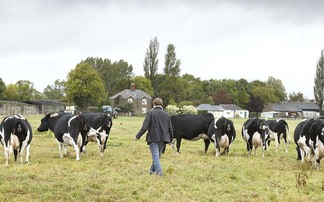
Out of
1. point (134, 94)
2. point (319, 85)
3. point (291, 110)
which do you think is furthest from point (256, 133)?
point (291, 110)

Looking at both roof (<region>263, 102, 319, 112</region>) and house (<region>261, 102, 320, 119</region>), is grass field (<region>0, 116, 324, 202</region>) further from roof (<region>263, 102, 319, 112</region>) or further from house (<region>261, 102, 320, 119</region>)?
roof (<region>263, 102, 319, 112</region>)

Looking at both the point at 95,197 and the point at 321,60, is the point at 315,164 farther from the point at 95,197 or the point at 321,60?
the point at 321,60

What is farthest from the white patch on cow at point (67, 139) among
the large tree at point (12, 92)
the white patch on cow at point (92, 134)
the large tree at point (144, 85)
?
the large tree at point (12, 92)

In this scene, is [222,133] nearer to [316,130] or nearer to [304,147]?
[304,147]

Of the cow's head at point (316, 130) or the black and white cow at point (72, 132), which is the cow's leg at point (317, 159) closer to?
the cow's head at point (316, 130)

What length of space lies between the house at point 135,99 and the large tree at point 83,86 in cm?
2069

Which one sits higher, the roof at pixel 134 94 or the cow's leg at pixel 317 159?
the roof at pixel 134 94

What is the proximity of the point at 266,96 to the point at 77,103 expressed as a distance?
7268cm

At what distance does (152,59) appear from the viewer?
4569 inches

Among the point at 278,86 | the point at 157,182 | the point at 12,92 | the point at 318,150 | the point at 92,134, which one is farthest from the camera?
the point at 278,86

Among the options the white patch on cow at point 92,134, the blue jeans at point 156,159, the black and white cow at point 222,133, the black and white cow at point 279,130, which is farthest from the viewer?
the black and white cow at point 279,130

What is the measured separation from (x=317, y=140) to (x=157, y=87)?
4193 inches

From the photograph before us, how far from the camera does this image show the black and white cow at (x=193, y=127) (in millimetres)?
19688

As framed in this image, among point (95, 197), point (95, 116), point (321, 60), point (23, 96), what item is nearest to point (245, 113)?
point (321, 60)
